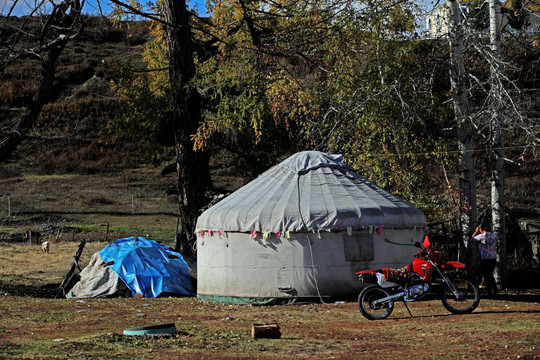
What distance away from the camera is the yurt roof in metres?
13.9

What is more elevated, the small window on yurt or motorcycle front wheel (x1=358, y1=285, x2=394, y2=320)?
the small window on yurt

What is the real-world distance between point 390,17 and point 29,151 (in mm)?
34978

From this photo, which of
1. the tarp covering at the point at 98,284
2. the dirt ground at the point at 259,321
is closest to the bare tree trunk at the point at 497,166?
the dirt ground at the point at 259,321

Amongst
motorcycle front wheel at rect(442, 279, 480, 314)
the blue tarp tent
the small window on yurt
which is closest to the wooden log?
motorcycle front wheel at rect(442, 279, 480, 314)

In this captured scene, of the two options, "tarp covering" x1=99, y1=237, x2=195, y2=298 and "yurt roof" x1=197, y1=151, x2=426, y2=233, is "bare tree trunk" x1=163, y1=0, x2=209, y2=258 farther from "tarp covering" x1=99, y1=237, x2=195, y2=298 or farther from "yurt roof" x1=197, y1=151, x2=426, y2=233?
"yurt roof" x1=197, y1=151, x2=426, y2=233

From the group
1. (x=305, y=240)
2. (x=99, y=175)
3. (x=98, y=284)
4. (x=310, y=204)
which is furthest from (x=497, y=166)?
(x=99, y=175)

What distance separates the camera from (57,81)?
2329 inches

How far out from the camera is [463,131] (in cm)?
1502

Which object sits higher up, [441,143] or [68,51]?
[68,51]

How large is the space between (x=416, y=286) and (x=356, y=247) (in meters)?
3.04

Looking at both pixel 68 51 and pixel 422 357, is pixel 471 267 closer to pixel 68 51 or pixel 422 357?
pixel 422 357

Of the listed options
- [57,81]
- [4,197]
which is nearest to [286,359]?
[4,197]

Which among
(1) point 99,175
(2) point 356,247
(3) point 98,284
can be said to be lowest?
(3) point 98,284

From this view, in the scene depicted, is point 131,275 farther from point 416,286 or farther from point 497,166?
point 497,166
